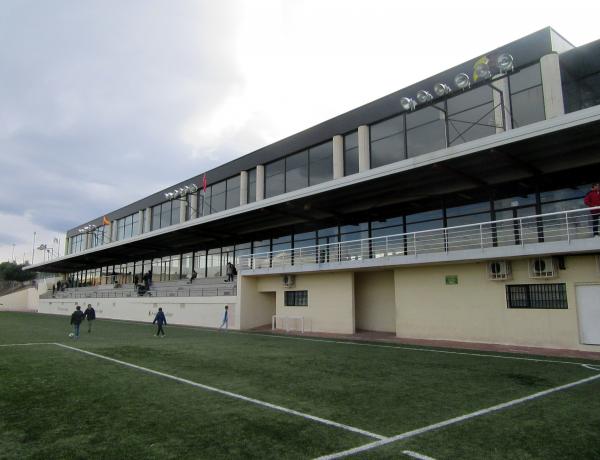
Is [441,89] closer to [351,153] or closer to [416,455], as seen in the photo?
[351,153]

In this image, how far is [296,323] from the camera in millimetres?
22781

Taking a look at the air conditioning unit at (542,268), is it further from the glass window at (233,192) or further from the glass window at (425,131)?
the glass window at (233,192)

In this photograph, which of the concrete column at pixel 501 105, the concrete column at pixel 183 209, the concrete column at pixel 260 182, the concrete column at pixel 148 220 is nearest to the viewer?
the concrete column at pixel 501 105

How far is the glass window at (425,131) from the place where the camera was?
20516 millimetres

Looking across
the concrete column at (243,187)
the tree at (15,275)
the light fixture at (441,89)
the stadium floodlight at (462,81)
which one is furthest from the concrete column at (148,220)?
the tree at (15,275)

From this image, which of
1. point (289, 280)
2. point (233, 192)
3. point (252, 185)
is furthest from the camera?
point (233, 192)

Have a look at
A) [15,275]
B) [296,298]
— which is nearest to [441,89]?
[296,298]

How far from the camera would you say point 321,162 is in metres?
25.9

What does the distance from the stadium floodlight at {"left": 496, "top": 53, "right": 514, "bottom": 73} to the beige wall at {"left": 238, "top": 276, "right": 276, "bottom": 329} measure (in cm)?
1599

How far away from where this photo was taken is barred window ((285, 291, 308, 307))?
2281 cm

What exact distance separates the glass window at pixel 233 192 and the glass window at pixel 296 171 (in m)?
5.47

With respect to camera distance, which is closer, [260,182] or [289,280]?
[289,280]

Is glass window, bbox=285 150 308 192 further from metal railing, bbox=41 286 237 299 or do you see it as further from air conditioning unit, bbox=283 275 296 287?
metal railing, bbox=41 286 237 299

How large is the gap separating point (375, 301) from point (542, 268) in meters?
8.42
